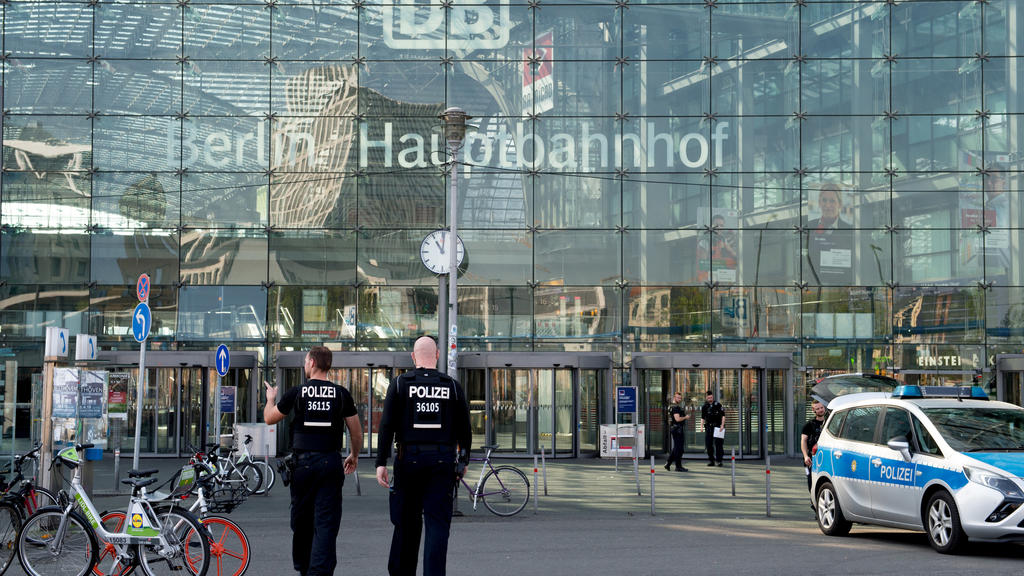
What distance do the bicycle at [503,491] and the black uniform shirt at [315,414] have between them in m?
7.34

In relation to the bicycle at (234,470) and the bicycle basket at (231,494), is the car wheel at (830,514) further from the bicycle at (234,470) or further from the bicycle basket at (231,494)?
the bicycle at (234,470)

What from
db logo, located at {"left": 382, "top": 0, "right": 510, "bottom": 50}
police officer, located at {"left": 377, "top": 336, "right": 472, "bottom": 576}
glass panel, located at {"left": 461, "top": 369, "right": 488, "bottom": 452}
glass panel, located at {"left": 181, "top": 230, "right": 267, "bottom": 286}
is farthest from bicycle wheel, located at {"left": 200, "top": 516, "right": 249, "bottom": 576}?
db logo, located at {"left": 382, "top": 0, "right": 510, "bottom": 50}

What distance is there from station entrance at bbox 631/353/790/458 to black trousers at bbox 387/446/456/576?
19.8 meters

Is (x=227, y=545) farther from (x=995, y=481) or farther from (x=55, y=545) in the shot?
(x=995, y=481)

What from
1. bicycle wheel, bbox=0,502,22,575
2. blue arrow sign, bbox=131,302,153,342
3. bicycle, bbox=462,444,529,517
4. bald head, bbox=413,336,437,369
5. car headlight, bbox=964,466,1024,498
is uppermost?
blue arrow sign, bbox=131,302,153,342

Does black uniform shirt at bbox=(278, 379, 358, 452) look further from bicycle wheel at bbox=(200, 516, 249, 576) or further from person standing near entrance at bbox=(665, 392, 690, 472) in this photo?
person standing near entrance at bbox=(665, 392, 690, 472)

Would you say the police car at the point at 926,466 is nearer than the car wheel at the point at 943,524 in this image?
Yes

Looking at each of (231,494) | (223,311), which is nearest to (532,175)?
(223,311)

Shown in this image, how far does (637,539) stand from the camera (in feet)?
44.2

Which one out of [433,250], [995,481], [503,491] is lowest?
[503,491]

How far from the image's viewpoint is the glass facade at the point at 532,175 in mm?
29203

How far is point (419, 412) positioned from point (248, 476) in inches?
447

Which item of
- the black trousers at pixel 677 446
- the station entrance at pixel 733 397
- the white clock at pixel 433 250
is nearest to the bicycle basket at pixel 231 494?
the white clock at pixel 433 250

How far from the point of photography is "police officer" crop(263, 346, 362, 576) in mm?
8992
